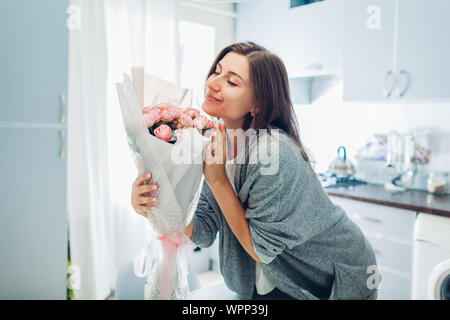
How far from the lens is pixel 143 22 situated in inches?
86.8

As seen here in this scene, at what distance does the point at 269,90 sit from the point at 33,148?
3.84 feet

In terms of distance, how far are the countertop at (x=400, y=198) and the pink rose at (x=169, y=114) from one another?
1437mm

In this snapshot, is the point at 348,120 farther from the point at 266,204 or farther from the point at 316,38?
the point at 266,204

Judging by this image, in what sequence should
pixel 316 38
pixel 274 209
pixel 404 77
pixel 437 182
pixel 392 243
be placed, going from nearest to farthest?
pixel 274 209 < pixel 392 243 < pixel 404 77 < pixel 437 182 < pixel 316 38

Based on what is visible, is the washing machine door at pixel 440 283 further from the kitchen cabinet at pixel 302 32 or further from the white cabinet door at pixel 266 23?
the white cabinet door at pixel 266 23

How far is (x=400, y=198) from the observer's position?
1864 mm

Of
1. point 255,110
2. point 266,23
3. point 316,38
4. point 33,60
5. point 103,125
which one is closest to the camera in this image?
point 255,110

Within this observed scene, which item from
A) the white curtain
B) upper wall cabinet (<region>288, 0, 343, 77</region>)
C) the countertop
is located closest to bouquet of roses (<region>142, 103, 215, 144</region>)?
the countertop

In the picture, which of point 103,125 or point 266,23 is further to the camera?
point 266,23

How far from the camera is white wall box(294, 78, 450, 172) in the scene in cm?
212

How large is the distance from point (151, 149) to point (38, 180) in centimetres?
114

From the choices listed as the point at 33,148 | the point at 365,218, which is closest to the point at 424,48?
the point at 365,218

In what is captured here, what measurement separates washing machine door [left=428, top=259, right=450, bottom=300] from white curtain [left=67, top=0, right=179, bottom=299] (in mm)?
1778

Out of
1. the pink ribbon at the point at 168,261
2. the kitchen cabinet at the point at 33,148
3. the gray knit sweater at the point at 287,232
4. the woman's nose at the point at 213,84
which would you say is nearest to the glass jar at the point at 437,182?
the gray knit sweater at the point at 287,232
